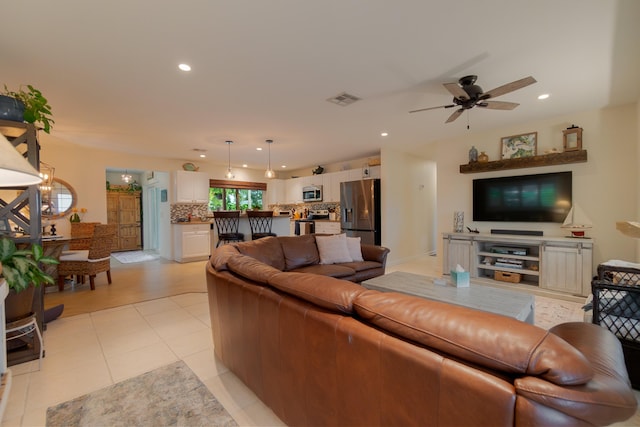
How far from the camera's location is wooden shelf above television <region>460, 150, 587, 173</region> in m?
3.80

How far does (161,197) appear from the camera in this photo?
7258mm

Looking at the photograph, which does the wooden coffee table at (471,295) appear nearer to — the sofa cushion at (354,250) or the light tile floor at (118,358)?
the sofa cushion at (354,250)

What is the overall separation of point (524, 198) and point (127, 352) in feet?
17.4

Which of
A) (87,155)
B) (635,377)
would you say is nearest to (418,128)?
(635,377)

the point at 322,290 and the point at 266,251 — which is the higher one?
the point at 322,290

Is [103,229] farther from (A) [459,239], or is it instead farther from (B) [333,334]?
(A) [459,239]

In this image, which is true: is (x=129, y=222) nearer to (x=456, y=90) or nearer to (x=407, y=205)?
(x=407, y=205)

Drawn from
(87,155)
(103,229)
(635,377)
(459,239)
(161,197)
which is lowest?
(635,377)

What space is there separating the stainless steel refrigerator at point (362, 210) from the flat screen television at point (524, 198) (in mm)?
1832

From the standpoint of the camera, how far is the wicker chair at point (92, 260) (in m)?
4.11

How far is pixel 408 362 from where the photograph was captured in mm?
897

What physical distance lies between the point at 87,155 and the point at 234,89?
14.8ft

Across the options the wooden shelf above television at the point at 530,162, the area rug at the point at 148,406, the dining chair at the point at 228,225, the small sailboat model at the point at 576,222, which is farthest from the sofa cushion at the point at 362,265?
the dining chair at the point at 228,225

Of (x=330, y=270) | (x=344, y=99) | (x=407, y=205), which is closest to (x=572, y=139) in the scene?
(x=407, y=205)
